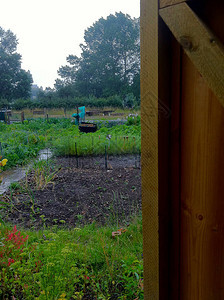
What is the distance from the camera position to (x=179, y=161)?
2.96ft

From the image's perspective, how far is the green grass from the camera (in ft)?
5.53

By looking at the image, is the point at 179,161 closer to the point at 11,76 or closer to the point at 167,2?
the point at 167,2

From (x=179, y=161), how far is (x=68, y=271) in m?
1.35

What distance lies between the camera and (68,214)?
11.9 feet

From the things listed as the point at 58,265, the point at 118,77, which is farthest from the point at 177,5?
the point at 118,77

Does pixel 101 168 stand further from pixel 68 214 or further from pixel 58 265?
pixel 58 265

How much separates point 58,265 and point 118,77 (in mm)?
38078

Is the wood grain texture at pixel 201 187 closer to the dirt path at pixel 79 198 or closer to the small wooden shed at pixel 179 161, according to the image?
the small wooden shed at pixel 179 161

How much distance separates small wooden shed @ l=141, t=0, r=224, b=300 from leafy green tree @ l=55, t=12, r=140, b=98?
36.4m

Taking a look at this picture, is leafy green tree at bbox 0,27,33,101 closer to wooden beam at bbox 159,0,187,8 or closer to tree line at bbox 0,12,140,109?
tree line at bbox 0,12,140,109

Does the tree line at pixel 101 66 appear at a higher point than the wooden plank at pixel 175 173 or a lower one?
higher

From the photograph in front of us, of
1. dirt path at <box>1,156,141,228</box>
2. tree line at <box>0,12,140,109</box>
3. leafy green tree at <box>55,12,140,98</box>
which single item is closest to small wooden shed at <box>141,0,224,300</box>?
dirt path at <box>1,156,141,228</box>

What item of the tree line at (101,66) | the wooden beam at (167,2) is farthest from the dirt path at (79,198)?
the tree line at (101,66)

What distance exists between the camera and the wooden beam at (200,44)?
0.69m
